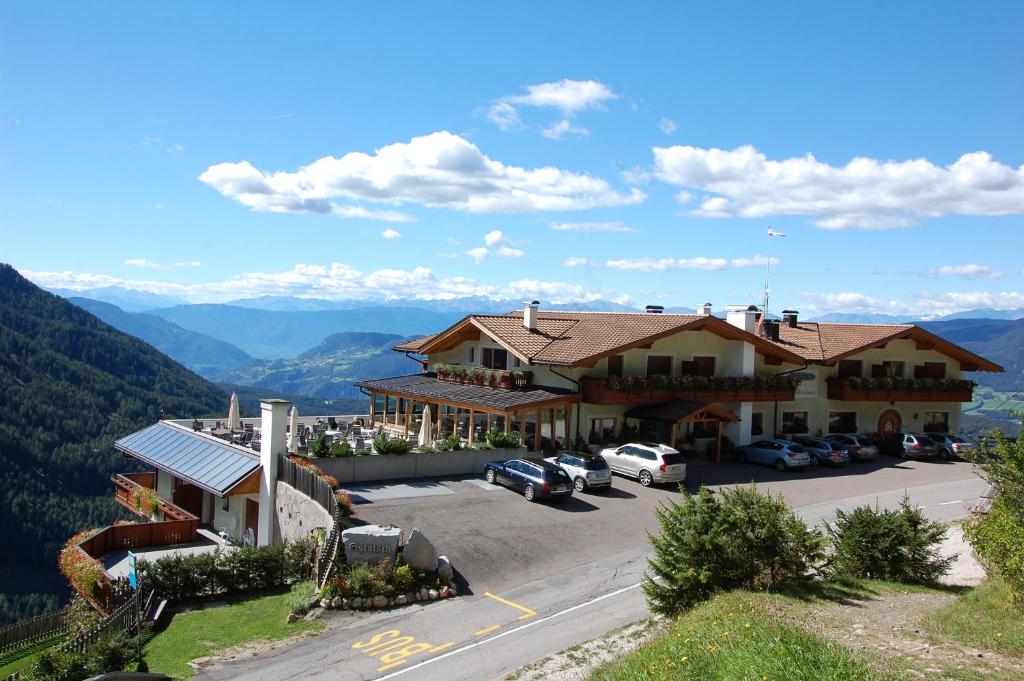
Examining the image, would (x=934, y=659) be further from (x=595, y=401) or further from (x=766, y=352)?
(x=766, y=352)

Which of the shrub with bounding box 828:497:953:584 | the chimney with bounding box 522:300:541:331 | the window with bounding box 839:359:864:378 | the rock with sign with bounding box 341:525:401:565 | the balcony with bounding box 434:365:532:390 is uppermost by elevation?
the chimney with bounding box 522:300:541:331

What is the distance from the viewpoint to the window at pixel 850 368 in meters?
40.9

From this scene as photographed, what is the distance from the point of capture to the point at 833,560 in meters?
15.5

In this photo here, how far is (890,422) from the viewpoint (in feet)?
140

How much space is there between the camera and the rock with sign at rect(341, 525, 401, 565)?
56.8 ft

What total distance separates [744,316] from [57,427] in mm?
118213

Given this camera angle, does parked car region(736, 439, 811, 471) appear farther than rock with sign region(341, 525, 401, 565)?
Yes

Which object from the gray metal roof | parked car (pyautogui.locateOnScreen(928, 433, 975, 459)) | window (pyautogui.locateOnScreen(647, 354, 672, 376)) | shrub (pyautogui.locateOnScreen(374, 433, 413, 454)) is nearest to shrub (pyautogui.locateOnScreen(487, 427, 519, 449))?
shrub (pyautogui.locateOnScreen(374, 433, 413, 454))

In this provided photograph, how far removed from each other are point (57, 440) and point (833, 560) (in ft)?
417

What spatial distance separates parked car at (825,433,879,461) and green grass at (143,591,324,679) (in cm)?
2745

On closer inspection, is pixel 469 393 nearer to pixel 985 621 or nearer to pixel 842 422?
pixel 842 422

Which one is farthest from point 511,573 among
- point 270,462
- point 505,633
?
point 270,462

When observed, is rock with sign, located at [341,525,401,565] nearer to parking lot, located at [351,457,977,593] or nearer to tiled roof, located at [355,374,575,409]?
parking lot, located at [351,457,977,593]

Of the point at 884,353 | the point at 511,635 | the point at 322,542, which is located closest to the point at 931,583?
the point at 511,635
